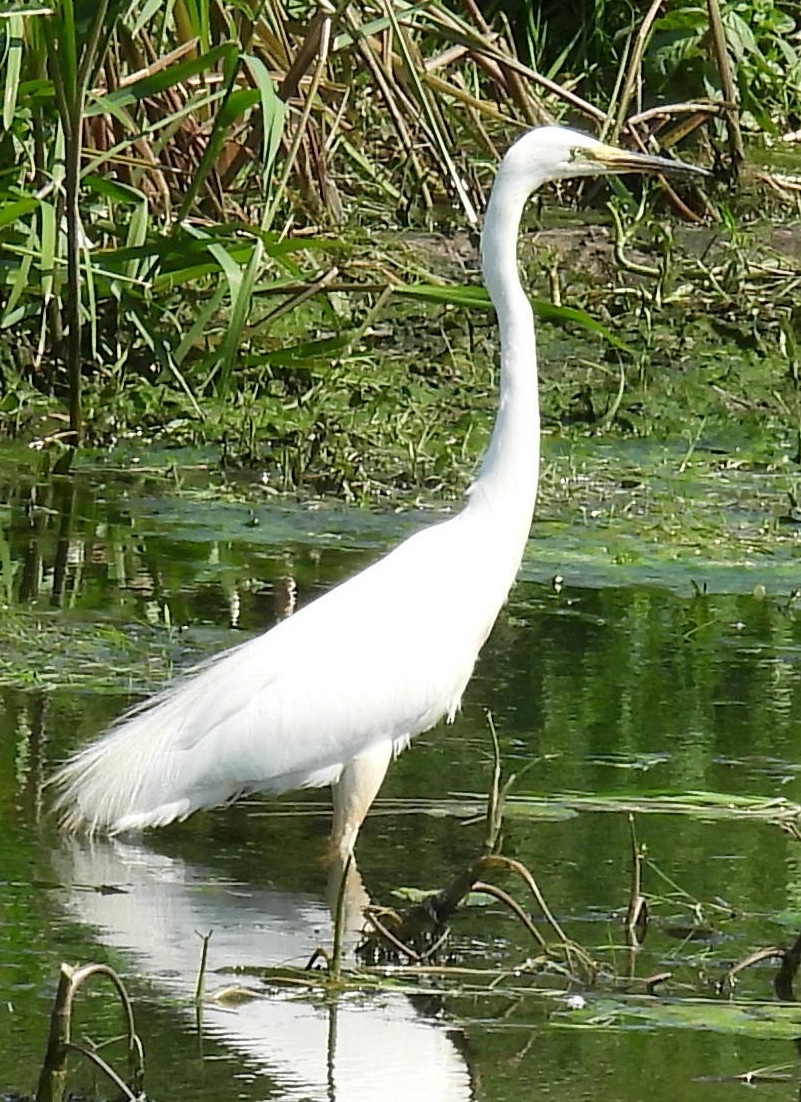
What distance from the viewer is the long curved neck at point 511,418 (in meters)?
4.59

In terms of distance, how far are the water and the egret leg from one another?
0.07m

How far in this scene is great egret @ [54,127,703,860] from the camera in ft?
13.9

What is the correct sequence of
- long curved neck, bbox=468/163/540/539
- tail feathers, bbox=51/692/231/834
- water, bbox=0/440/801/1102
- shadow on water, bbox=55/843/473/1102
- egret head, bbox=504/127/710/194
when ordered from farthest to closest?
1. egret head, bbox=504/127/710/194
2. long curved neck, bbox=468/163/540/539
3. tail feathers, bbox=51/692/231/834
4. water, bbox=0/440/801/1102
5. shadow on water, bbox=55/843/473/1102

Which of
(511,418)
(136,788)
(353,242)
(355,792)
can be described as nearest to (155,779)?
(136,788)

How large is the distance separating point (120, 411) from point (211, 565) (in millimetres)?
1378

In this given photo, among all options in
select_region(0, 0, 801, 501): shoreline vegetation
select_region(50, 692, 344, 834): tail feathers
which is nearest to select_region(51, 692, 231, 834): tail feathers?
select_region(50, 692, 344, 834): tail feathers

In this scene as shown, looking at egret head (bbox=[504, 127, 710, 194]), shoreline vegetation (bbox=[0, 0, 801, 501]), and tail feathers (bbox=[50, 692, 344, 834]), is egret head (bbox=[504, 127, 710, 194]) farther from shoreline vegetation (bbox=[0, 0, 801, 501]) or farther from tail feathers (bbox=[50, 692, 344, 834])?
shoreline vegetation (bbox=[0, 0, 801, 501])

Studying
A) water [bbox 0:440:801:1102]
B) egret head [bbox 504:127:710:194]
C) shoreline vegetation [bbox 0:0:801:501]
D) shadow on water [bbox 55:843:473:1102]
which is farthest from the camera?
shoreline vegetation [bbox 0:0:801:501]

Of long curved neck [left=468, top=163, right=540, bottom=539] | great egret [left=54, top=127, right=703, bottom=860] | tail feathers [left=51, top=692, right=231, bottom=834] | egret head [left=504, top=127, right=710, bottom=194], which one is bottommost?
tail feathers [left=51, top=692, right=231, bottom=834]

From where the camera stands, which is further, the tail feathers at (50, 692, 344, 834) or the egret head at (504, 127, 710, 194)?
the egret head at (504, 127, 710, 194)

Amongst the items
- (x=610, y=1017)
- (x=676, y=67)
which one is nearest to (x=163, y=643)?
(x=610, y=1017)

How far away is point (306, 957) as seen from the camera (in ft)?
12.1

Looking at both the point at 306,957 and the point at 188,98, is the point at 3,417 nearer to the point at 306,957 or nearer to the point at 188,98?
the point at 188,98

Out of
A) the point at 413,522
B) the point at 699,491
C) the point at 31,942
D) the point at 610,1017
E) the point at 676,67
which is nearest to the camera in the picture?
the point at 610,1017
